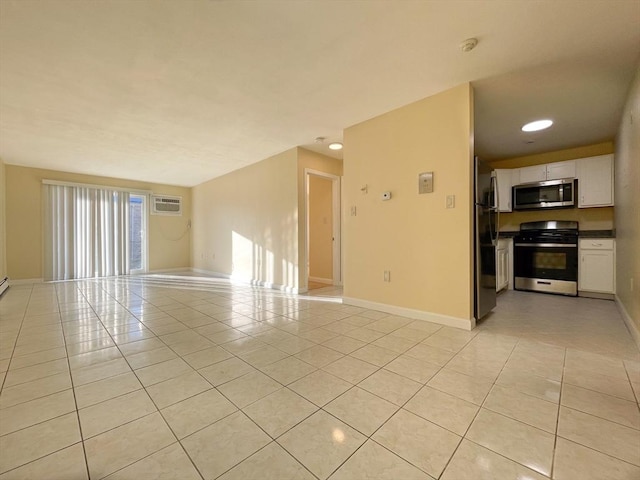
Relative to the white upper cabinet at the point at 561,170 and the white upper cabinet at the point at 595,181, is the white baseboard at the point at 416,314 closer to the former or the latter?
the white upper cabinet at the point at 595,181

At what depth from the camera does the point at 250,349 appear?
7.43ft

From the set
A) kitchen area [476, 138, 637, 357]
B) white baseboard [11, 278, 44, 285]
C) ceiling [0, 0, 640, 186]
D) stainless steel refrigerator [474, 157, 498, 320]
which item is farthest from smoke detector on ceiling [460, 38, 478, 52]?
white baseboard [11, 278, 44, 285]

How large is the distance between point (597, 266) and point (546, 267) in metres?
0.58

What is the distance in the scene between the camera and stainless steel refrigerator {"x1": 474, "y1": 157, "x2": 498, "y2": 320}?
2.84 m

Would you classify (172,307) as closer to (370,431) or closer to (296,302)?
(296,302)

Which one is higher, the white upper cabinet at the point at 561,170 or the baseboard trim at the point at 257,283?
the white upper cabinet at the point at 561,170

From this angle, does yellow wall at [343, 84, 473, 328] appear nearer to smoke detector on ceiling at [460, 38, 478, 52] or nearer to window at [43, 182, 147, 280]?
smoke detector on ceiling at [460, 38, 478, 52]

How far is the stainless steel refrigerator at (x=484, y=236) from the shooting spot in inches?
112

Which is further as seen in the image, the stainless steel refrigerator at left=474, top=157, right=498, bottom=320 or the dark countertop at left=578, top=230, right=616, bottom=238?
the dark countertop at left=578, top=230, right=616, bottom=238

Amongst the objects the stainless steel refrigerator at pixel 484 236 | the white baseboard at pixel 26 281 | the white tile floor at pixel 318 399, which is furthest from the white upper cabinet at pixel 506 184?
the white baseboard at pixel 26 281

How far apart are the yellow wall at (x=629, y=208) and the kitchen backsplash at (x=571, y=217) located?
3.46ft

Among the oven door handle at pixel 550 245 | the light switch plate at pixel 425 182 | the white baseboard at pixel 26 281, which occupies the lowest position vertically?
the white baseboard at pixel 26 281

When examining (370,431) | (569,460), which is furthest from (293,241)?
(569,460)

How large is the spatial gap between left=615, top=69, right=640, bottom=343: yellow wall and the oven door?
0.63m
